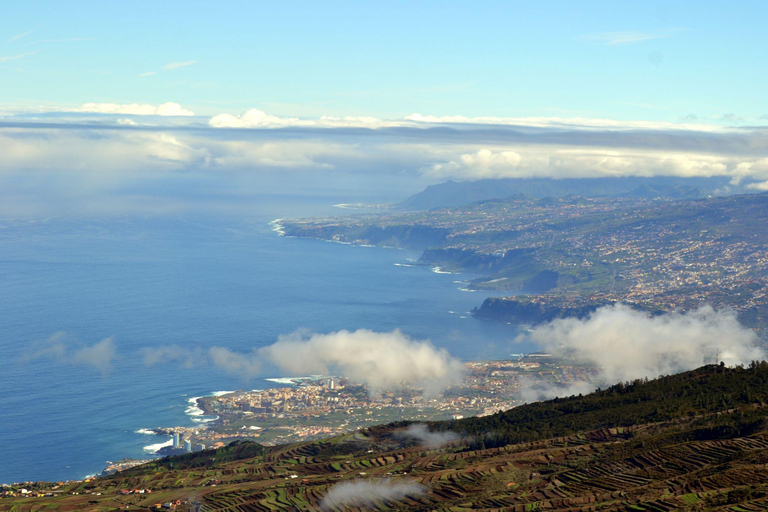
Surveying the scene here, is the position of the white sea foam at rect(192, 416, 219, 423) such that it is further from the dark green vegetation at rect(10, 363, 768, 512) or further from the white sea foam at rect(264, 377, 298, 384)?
the dark green vegetation at rect(10, 363, 768, 512)

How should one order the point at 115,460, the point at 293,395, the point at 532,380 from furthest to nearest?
the point at 532,380
the point at 293,395
the point at 115,460

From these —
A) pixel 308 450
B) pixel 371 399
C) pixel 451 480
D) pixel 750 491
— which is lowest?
pixel 371 399

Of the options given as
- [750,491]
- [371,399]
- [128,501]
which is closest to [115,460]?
[128,501]

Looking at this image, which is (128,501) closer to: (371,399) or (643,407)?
(643,407)

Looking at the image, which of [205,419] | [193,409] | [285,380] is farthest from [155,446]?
[285,380]

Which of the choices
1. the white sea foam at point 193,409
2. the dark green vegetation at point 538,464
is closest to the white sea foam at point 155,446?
the white sea foam at point 193,409

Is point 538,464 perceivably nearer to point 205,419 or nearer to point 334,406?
point 205,419

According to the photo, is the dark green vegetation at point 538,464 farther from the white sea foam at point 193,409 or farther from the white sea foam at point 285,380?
Result: the white sea foam at point 285,380

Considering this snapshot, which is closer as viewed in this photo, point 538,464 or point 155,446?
point 538,464
